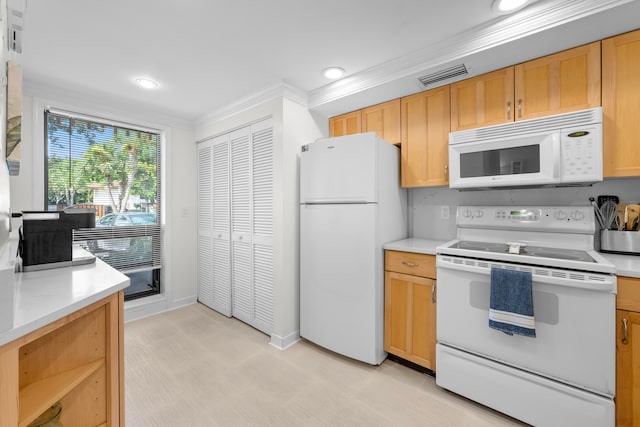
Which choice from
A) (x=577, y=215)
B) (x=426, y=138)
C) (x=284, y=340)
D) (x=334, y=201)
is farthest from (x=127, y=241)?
(x=577, y=215)

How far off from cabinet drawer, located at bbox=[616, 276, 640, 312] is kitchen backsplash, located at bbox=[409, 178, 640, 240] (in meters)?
0.72

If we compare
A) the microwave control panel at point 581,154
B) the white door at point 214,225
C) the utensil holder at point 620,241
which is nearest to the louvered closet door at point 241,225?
the white door at point 214,225

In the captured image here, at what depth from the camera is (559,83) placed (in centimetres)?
179

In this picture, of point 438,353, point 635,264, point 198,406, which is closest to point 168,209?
point 198,406

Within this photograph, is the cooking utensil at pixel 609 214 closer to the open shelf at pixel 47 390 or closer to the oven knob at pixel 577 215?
the oven knob at pixel 577 215

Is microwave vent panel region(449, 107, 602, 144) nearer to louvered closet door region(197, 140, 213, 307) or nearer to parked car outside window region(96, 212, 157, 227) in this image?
louvered closet door region(197, 140, 213, 307)

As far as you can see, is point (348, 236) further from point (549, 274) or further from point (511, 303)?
point (549, 274)

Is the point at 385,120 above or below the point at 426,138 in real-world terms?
above

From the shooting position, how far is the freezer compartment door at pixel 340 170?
2.14m

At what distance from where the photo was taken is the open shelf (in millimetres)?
855

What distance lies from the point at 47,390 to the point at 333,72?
247cm

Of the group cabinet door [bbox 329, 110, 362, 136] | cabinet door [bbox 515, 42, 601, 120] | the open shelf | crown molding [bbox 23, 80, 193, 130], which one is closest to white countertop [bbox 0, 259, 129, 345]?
the open shelf

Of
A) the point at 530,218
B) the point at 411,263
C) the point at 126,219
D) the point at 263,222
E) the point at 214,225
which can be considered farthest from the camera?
the point at 214,225

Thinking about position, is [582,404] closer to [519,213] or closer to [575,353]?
[575,353]
